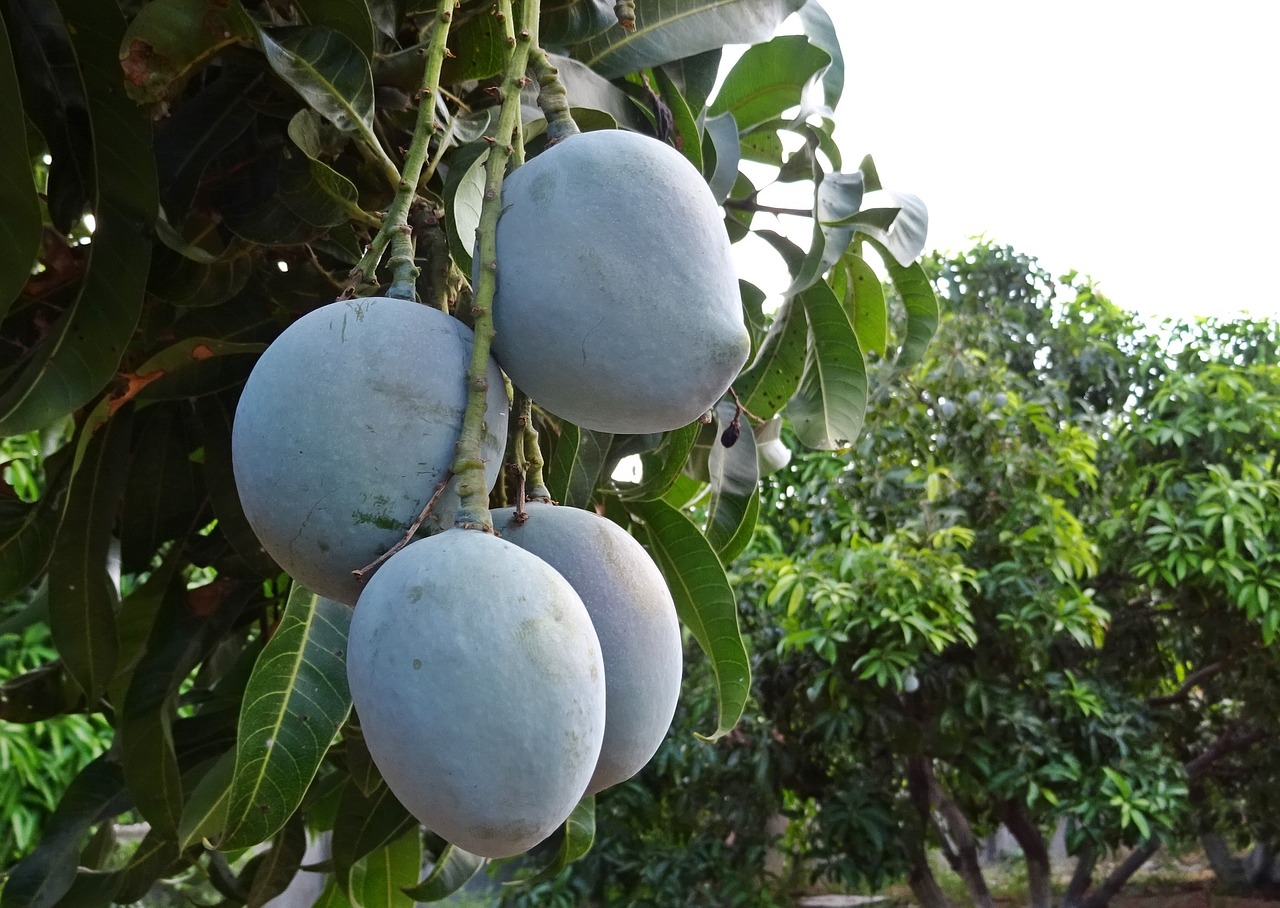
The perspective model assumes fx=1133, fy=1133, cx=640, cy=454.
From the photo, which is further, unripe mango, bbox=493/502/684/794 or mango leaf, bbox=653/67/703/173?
mango leaf, bbox=653/67/703/173

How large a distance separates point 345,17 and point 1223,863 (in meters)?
6.50

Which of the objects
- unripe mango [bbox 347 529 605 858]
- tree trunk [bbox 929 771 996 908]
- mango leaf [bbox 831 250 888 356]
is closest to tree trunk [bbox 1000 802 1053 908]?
tree trunk [bbox 929 771 996 908]

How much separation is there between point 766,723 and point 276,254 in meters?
3.41

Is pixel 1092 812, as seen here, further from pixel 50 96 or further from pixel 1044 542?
pixel 50 96

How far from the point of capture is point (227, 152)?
2.37ft

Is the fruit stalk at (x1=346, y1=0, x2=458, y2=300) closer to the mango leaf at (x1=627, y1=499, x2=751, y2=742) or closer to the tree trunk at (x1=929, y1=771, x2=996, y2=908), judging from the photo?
the mango leaf at (x1=627, y1=499, x2=751, y2=742)

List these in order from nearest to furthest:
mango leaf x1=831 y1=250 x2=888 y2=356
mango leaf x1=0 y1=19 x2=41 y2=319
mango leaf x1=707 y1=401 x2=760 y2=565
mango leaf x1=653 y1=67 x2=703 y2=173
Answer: mango leaf x1=0 y1=19 x2=41 y2=319
mango leaf x1=653 y1=67 x2=703 y2=173
mango leaf x1=707 y1=401 x2=760 y2=565
mango leaf x1=831 y1=250 x2=888 y2=356

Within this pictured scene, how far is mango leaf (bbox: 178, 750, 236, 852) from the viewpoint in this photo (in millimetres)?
778

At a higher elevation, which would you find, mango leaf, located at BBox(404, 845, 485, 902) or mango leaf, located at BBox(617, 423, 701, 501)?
mango leaf, located at BBox(617, 423, 701, 501)

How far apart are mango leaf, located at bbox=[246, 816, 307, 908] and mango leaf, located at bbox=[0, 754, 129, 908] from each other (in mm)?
141

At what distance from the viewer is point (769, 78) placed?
0.91 m

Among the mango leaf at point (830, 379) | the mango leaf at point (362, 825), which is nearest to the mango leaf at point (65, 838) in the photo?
the mango leaf at point (362, 825)

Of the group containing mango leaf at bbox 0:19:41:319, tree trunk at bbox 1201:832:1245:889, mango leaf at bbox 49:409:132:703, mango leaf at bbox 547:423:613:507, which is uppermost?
mango leaf at bbox 0:19:41:319

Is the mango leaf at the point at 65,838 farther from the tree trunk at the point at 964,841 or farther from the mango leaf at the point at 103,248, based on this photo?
the tree trunk at the point at 964,841
